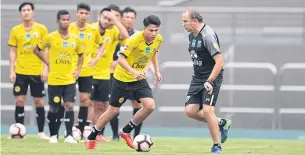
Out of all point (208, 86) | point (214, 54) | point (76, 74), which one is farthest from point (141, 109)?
point (76, 74)

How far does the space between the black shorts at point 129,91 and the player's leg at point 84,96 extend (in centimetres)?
309

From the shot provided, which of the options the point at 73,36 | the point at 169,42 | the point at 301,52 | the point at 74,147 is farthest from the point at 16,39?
the point at 301,52

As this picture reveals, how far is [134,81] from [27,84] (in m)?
4.32

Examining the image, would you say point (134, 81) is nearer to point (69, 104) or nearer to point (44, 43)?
point (69, 104)

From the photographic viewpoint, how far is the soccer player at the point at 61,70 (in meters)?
17.4

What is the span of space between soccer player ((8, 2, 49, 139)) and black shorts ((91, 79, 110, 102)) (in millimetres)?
1051

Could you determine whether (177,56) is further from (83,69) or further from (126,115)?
(83,69)

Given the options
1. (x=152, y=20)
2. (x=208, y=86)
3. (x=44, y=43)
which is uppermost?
(x=152, y=20)

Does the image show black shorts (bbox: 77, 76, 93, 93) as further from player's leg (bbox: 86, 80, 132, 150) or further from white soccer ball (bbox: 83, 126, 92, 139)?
player's leg (bbox: 86, 80, 132, 150)

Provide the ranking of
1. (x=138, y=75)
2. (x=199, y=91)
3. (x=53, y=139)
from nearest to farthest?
1. (x=138, y=75)
2. (x=199, y=91)
3. (x=53, y=139)

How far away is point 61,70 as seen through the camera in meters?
17.5

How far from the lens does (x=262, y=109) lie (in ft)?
80.9

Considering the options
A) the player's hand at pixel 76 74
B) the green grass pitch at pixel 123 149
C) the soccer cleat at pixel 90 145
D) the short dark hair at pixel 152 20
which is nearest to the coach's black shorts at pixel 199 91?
the green grass pitch at pixel 123 149

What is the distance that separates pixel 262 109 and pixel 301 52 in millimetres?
1711
